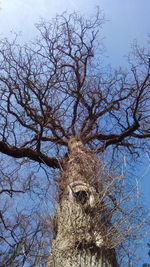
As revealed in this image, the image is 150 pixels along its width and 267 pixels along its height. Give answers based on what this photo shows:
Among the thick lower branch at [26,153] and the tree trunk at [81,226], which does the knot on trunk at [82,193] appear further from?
the thick lower branch at [26,153]

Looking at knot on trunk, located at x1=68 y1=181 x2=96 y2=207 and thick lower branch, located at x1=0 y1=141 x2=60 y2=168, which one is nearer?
knot on trunk, located at x1=68 y1=181 x2=96 y2=207

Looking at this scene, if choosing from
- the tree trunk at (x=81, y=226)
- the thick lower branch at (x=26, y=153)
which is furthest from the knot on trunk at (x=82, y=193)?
the thick lower branch at (x=26, y=153)

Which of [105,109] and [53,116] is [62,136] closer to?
[53,116]

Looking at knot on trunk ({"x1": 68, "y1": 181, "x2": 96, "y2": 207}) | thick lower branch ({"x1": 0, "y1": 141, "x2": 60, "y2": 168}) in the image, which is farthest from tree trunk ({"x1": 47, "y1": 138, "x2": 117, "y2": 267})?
thick lower branch ({"x1": 0, "y1": 141, "x2": 60, "y2": 168})

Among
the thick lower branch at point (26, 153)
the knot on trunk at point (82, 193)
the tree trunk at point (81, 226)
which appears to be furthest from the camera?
the thick lower branch at point (26, 153)

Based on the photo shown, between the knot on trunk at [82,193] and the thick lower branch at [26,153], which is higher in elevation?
the thick lower branch at [26,153]

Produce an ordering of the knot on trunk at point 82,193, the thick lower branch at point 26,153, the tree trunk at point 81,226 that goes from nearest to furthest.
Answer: the tree trunk at point 81,226
the knot on trunk at point 82,193
the thick lower branch at point 26,153

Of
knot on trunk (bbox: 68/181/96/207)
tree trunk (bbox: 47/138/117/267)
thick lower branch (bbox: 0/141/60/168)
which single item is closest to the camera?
tree trunk (bbox: 47/138/117/267)

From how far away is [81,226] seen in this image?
3033mm

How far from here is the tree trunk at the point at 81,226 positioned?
9.36ft

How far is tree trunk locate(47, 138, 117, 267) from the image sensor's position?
2854 millimetres

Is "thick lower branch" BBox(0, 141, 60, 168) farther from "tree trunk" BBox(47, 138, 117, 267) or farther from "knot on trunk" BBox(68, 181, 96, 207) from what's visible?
"knot on trunk" BBox(68, 181, 96, 207)

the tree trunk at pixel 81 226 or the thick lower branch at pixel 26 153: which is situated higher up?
the thick lower branch at pixel 26 153

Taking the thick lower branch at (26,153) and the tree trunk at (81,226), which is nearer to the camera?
the tree trunk at (81,226)
